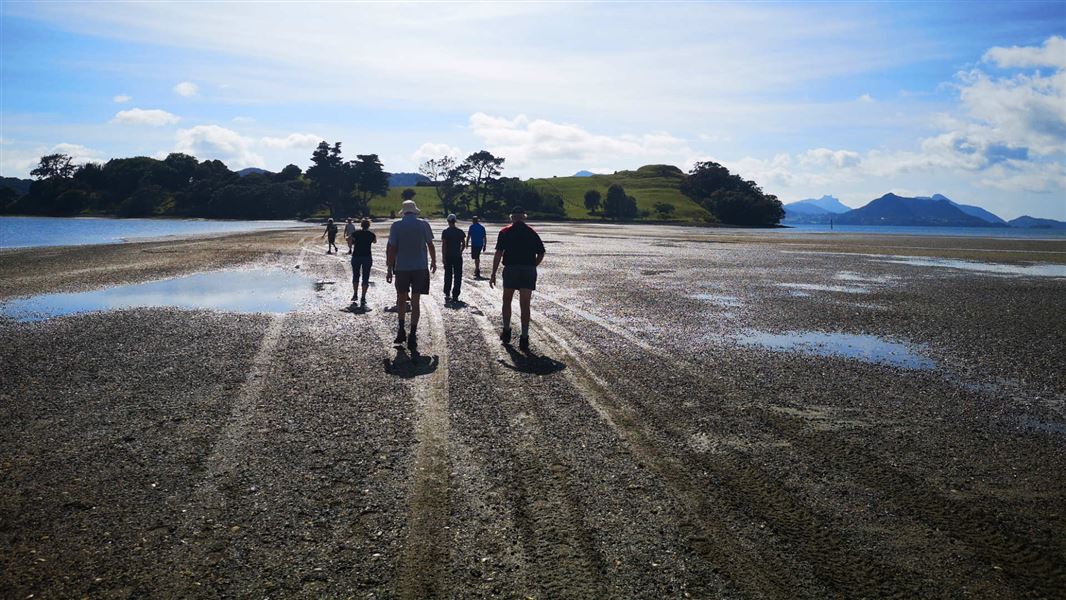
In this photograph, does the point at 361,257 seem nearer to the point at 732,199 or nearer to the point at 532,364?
the point at 532,364

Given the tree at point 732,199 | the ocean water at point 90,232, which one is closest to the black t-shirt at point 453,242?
the ocean water at point 90,232

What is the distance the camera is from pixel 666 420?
7.57m

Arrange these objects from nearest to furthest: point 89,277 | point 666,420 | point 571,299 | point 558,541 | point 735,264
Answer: point 558,541 → point 666,420 → point 571,299 → point 89,277 → point 735,264

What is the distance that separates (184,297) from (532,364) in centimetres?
1319

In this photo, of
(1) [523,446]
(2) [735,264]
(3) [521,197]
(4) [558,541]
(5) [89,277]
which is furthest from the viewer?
(3) [521,197]

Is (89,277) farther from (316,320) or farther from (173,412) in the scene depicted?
(173,412)

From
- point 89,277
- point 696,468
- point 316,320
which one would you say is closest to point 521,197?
point 89,277

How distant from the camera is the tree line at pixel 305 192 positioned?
137 meters

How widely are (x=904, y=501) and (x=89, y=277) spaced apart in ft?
92.3

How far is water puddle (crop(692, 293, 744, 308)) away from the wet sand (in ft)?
14.8

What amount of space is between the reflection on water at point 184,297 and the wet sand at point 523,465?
3028mm

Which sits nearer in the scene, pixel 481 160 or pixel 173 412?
pixel 173 412

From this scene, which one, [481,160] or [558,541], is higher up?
[481,160]

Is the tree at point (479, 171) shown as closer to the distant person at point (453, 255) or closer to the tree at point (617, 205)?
the tree at point (617, 205)
